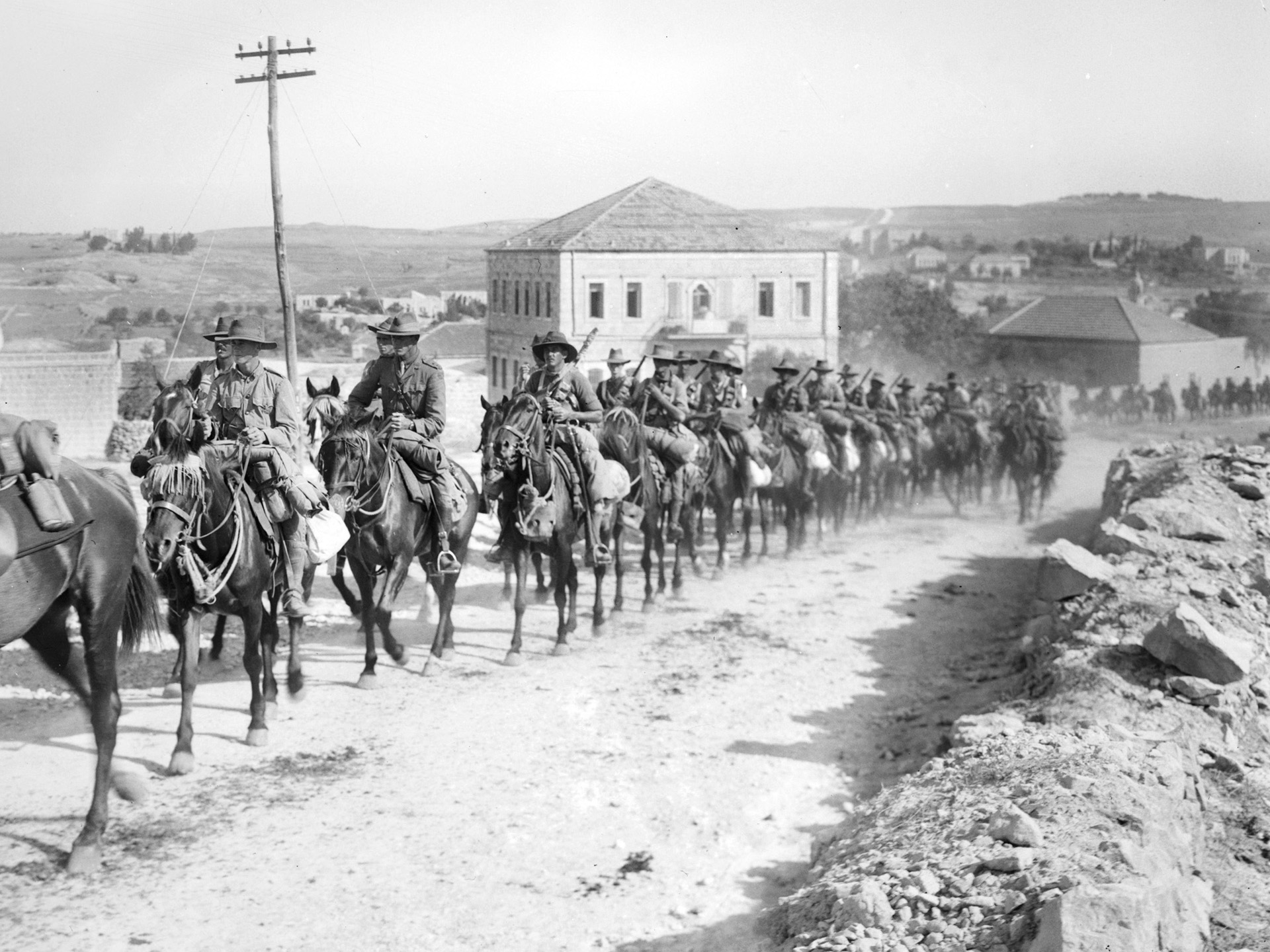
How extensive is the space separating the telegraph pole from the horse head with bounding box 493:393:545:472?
9983mm

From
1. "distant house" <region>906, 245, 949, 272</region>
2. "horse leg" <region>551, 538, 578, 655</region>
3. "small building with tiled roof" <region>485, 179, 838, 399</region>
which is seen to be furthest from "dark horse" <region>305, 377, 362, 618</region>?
"distant house" <region>906, 245, 949, 272</region>

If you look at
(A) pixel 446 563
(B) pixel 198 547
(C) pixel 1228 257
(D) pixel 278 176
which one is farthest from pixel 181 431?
(C) pixel 1228 257

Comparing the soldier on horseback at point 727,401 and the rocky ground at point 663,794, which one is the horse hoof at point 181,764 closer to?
the rocky ground at point 663,794

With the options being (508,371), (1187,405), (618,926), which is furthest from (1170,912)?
(1187,405)

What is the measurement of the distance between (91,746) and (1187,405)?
1613 inches

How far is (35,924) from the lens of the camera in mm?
6184

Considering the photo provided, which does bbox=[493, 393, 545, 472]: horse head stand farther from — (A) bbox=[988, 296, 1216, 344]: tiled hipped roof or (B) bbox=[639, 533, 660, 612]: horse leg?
(A) bbox=[988, 296, 1216, 344]: tiled hipped roof

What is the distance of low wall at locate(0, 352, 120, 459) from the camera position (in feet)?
78.3

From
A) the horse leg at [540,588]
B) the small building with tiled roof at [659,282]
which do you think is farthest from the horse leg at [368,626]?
the small building with tiled roof at [659,282]

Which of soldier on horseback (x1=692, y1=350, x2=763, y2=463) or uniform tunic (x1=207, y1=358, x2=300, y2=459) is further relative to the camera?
soldier on horseback (x1=692, y1=350, x2=763, y2=463)

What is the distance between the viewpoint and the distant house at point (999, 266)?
66500 mm

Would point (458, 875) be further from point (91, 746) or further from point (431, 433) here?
point (431, 433)

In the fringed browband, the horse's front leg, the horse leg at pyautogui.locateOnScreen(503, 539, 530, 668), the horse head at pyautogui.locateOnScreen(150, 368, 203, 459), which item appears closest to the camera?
the fringed browband

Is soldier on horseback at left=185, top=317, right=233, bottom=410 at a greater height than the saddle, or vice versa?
soldier on horseback at left=185, top=317, right=233, bottom=410
